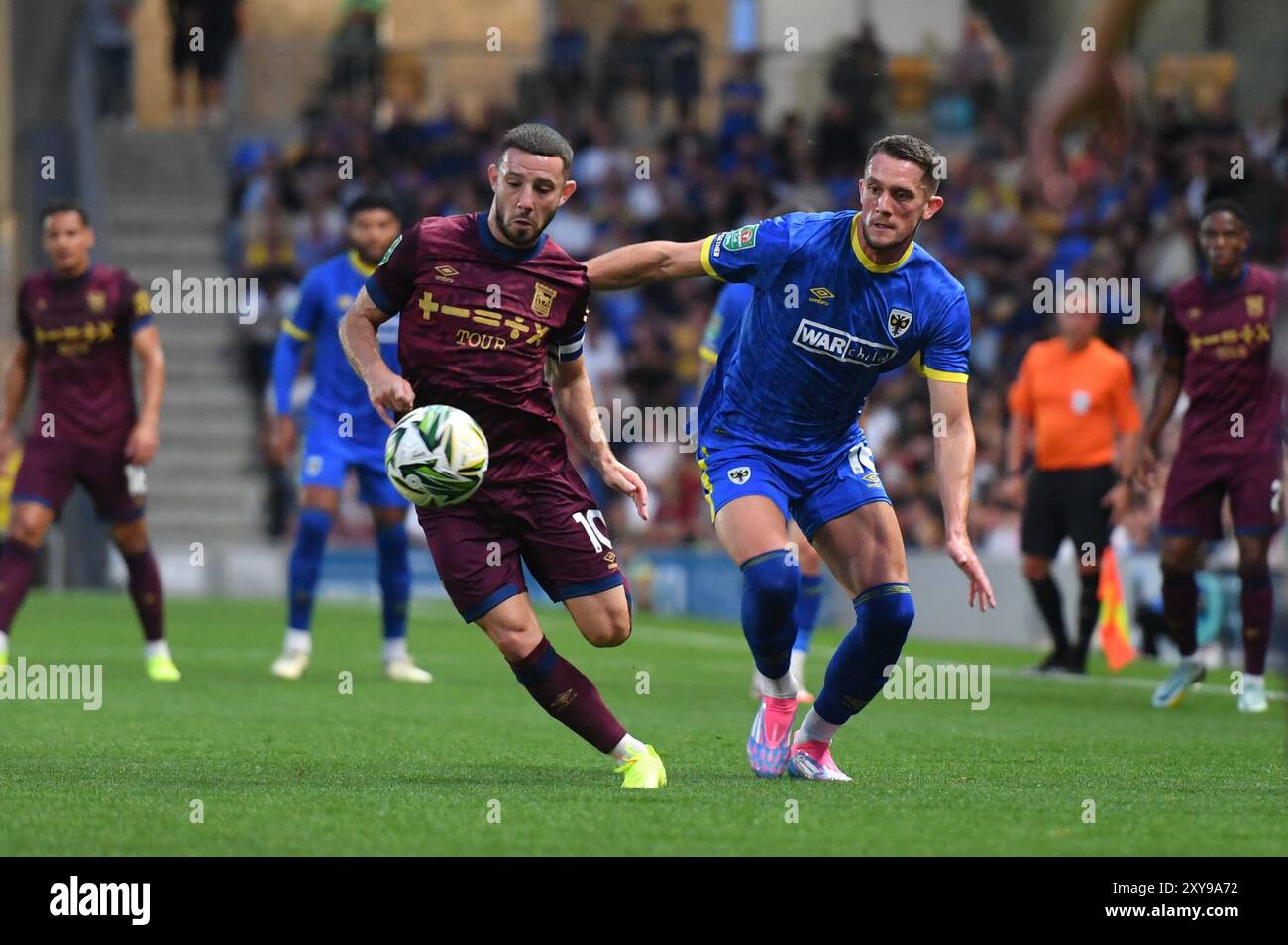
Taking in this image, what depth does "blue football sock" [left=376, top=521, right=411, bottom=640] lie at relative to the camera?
41.1ft

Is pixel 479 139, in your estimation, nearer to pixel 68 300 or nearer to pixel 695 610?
pixel 695 610

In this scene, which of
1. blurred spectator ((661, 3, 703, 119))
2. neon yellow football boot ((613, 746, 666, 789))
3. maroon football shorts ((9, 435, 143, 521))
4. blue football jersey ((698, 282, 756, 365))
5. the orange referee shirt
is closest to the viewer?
neon yellow football boot ((613, 746, 666, 789))

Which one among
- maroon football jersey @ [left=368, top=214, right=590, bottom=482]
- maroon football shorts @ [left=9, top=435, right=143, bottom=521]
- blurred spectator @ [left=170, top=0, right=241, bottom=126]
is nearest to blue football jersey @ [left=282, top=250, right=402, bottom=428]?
maroon football shorts @ [left=9, top=435, right=143, bottom=521]

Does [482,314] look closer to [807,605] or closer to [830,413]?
[830,413]

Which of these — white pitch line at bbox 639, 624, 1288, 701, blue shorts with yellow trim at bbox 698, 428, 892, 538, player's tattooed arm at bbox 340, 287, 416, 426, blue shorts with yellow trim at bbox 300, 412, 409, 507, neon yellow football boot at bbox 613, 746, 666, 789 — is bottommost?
white pitch line at bbox 639, 624, 1288, 701

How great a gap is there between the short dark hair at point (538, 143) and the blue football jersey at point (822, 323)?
640mm

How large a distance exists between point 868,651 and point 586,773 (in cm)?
115

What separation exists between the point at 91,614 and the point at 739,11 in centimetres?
1354

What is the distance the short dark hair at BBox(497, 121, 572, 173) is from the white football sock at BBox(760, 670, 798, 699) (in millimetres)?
2062

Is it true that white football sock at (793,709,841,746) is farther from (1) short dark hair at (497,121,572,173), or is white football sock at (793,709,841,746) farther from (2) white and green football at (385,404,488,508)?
(1) short dark hair at (497,121,572,173)

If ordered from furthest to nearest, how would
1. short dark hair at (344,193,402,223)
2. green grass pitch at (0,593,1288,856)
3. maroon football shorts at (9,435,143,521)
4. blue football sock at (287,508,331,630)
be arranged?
blue football sock at (287,508,331,630), short dark hair at (344,193,402,223), maroon football shorts at (9,435,143,521), green grass pitch at (0,593,1288,856)

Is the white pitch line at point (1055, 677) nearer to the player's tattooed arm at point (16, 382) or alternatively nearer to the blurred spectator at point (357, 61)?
the player's tattooed arm at point (16, 382)

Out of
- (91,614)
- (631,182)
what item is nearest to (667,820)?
(91,614)

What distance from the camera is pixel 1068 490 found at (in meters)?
13.6
